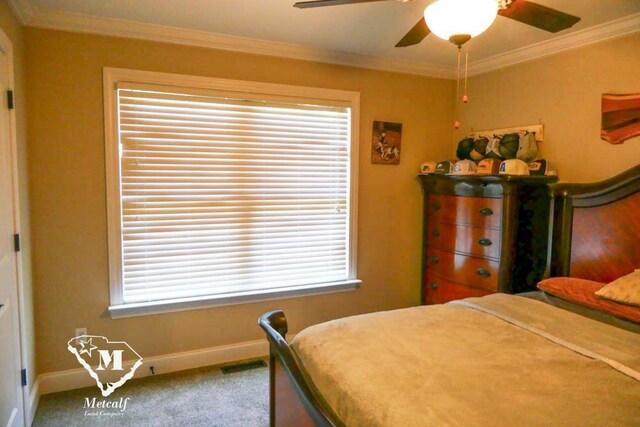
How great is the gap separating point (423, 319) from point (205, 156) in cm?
190

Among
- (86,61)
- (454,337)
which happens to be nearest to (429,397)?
(454,337)

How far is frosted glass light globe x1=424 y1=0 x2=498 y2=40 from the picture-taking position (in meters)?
1.44

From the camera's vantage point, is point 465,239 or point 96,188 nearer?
point 96,188

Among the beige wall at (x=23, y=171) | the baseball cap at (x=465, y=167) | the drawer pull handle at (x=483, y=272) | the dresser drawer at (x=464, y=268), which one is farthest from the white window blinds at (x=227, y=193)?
the drawer pull handle at (x=483, y=272)

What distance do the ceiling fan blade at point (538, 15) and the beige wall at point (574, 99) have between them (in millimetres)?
1179

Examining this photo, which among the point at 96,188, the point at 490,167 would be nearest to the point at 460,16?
the point at 490,167

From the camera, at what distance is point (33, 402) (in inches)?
92.5

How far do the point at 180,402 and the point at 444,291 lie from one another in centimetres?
Result: 219

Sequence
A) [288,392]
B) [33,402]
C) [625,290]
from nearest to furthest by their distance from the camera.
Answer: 1. [288,392]
2. [625,290]
3. [33,402]

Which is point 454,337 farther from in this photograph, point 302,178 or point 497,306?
point 302,178

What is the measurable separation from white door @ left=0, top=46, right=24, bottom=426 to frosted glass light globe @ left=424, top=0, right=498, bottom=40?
204 centimetres

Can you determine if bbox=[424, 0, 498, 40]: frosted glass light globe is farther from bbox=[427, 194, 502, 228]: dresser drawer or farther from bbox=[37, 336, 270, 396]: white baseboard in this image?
bbox=[37, 336, 270, 396]: white baseboard

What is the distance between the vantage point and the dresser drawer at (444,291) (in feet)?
10.1

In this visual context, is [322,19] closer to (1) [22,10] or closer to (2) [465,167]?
(2) [465,167]
